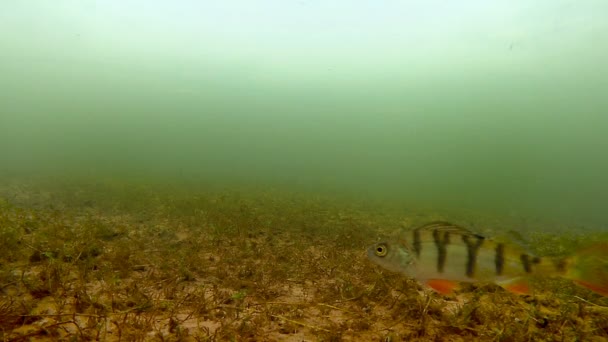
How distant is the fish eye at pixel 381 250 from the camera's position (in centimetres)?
276

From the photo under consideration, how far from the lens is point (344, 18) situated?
354 ft

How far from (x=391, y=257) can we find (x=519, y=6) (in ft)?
291

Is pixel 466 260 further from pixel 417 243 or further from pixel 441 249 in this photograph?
pixel 417 243

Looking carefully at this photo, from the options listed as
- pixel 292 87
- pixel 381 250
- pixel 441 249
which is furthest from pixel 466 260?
pixel 292 87

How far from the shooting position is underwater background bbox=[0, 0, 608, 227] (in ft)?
282

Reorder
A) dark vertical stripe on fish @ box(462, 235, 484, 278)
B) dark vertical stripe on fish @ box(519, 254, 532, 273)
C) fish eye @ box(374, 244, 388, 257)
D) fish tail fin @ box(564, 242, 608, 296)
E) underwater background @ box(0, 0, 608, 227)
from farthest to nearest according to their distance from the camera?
1. underwater background @ box(0, 0, 608, 227)
2. fish eye @ box(374, 244, 388, 257)
3. dark vertical stripe on fish @ box(462, 235, 484, 278)
4. dark vertical stripe on fish @ box(519, 254, 532, 273)
5. fish tail fin @ box(564, 242, 608, 296)

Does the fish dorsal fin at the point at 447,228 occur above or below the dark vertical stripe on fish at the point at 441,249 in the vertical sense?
above

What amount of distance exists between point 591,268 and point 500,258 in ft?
1.72

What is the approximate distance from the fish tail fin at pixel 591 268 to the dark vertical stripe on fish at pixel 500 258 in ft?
1.24

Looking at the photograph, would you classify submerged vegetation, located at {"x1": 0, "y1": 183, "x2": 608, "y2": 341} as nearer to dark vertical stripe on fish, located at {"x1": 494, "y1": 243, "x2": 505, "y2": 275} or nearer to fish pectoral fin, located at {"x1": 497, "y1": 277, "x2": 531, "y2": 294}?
fish pectoral fin, located at {"x1": 497, "y1": 277, "x2": 531, "y2": 294}

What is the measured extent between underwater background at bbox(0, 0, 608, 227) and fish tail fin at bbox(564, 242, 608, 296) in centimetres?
6326

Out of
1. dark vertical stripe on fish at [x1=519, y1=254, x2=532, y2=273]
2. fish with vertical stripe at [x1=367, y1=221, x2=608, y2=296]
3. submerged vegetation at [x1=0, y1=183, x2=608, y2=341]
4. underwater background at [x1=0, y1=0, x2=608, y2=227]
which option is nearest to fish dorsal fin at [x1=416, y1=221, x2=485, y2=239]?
fish with vertical stripe at [x1=367, y1=221, x2=608, y2=296]

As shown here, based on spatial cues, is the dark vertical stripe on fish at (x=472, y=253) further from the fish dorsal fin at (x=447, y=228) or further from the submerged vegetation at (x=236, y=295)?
the submerged vegetation at (x=236, y=295)

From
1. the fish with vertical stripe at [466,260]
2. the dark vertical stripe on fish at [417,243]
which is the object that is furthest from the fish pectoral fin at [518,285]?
the dark vertical stripe on fish at [417,243]
